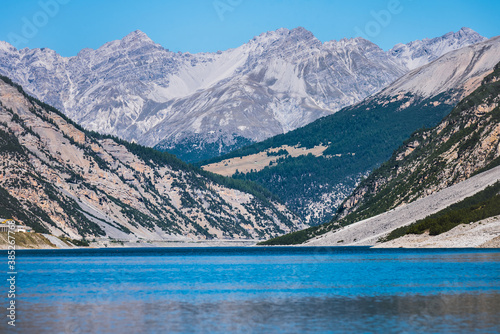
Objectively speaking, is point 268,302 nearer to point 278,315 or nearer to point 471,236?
point 278,315

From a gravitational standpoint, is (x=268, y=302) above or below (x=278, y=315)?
above

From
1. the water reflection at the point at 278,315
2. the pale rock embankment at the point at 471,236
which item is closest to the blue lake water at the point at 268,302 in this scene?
the water reflection at the point at 278,315

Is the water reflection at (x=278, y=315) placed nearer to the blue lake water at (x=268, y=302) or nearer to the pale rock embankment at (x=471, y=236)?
the blue lake water at (x=268, y=302)

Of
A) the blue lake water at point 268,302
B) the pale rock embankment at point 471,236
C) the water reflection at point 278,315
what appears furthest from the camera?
the pale rock embankment at point 471,236

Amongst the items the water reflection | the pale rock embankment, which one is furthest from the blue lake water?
the pale rock embankment

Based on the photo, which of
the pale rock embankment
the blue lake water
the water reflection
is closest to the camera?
the water reflection

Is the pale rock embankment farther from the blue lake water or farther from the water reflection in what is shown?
the water reflection

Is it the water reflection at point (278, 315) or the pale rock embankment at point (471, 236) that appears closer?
the water reflection at point (278, 315)

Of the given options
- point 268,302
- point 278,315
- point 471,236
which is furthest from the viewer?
point 471,236

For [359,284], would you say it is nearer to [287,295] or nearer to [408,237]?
[287,295]

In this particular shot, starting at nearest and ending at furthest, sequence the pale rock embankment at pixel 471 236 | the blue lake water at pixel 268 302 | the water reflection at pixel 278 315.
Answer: the water reflection at pixel 278 315 → the blue lake water at pixel 268 302 → the pale rock embankment at pixel 471 236

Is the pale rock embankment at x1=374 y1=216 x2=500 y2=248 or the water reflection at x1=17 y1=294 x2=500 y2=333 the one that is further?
the pale rock embankment at x1=374 y1=216 x2=500 y2=248

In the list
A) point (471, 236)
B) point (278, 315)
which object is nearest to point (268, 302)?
point (278, 315)

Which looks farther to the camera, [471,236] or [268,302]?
[471,236]
